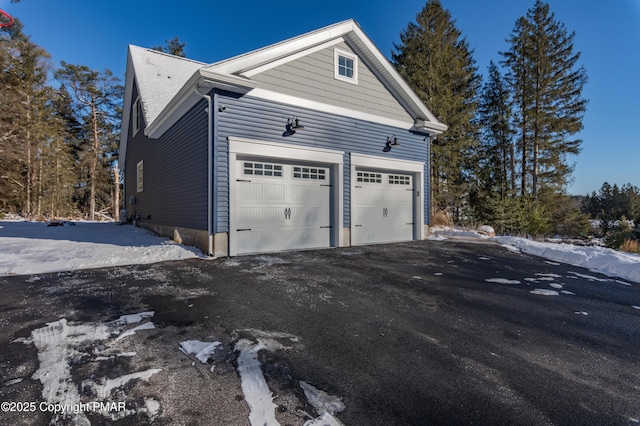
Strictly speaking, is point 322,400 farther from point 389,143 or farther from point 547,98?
point 547,98

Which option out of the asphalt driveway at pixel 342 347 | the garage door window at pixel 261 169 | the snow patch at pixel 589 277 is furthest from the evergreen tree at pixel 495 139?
the garage door window at pixel 261 169

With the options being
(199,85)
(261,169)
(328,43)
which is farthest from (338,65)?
(199,85)

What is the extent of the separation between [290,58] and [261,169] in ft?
9.00

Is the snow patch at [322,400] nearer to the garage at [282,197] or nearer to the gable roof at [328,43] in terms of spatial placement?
the garage at [282,197]

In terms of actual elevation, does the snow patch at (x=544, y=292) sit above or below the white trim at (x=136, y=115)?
below

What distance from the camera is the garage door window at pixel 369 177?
782cm

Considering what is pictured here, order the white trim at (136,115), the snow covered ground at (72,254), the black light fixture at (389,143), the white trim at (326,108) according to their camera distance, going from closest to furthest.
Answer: the snow covered ground at (72,254)
the white trim at (326,108)
the black light fixture at (389,143)
the white trim at (136,115)

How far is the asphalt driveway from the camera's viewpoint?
1469 millimetres

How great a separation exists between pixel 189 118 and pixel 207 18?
815cm

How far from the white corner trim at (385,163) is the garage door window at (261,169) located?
6.85ft

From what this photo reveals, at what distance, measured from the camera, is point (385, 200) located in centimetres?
826

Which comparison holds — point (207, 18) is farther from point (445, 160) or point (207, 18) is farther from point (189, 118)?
point (445, 160)

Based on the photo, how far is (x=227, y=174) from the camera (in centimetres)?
570

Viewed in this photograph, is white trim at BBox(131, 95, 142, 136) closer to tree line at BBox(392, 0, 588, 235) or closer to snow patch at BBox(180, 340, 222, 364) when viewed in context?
snow patch at BBox(180, 340, 222, 364)
